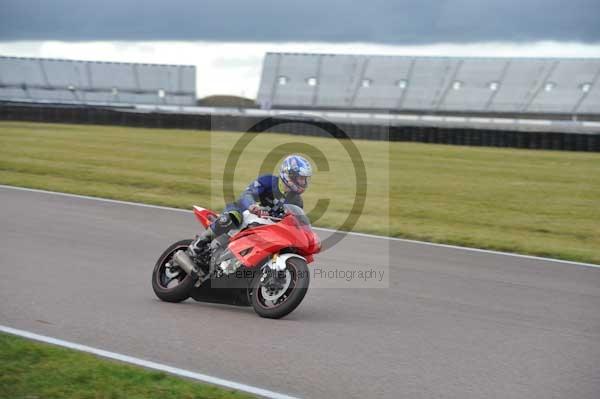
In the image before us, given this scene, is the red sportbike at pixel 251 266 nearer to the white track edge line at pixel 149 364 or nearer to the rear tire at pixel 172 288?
the rear tire at pixel 172 288

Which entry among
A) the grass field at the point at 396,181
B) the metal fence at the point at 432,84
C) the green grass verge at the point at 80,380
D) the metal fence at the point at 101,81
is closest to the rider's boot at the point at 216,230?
the green grass verge at the point at 80,380

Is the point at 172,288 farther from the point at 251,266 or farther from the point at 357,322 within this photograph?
the point at 357,322

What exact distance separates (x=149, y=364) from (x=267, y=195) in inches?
86.7

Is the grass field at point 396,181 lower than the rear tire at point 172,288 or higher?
higher

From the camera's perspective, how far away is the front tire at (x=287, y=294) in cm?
696

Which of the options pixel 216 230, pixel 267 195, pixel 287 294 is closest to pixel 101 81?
pixel 216 230

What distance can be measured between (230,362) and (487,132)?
2141 cm

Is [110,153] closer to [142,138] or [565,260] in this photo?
[142,138]

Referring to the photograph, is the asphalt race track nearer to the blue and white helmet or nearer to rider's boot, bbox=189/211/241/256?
rider's boot, bbox=189/211/241/256

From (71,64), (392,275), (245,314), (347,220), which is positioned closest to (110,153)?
(347,220)

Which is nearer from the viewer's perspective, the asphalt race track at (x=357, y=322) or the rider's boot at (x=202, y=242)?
the asphalt race track at (x=357, y=322)

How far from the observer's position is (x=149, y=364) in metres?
5.76

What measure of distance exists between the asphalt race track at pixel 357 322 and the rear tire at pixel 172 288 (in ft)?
0.40

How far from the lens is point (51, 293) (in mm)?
7980
